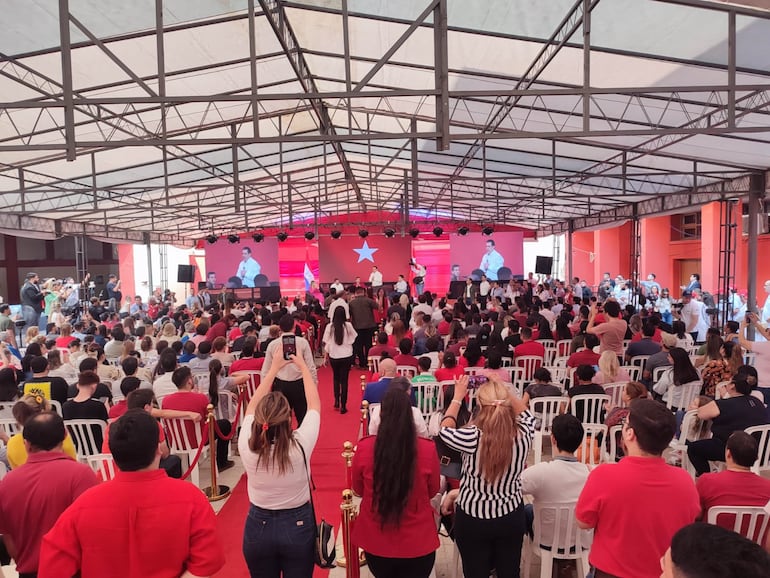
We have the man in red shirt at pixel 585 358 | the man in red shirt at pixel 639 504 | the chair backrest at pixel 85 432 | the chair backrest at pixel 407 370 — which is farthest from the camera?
the chair backrest at pixel 407 370

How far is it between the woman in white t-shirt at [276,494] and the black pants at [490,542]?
2.35 ft

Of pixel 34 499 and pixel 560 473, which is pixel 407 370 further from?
pixel 34 499

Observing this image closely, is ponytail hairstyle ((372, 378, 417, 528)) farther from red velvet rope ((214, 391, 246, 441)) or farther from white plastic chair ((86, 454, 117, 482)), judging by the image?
red velvet rope ((214, 391, 246, 441))

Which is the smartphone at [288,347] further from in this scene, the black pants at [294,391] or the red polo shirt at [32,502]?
the black pants at [294,391]

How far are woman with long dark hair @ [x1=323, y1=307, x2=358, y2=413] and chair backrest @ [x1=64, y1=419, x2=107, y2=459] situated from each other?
335 cm

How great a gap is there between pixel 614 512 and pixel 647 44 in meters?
6.53

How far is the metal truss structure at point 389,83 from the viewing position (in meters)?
6.13

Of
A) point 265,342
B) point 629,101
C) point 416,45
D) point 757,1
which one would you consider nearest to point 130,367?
point 265,342

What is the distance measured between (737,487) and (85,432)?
4481mm

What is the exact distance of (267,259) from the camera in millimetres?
18078

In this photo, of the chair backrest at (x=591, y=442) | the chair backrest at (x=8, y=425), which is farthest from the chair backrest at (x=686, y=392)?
the chair backrest at (x=8, y=425)

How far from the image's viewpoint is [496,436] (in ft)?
8.18

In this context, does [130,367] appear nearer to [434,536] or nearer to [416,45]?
[434,536]

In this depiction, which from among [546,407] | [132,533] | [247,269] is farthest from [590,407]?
[247,269]
